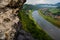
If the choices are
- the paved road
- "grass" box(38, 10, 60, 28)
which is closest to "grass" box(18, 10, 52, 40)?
the paved road

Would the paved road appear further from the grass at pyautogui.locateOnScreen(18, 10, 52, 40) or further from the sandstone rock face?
the sandstone rock face

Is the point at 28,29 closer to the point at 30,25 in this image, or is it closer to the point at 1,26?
the point at 30,25

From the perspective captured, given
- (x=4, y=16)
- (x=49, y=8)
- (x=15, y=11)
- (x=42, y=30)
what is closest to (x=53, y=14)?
(x=49, y=8)

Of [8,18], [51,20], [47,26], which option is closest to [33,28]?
[47,26]

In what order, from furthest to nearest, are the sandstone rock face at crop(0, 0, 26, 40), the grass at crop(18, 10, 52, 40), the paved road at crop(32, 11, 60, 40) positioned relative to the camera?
the paved road at crop(32, 11, 60, 40) < the grass at crop(18, 10, 52, 40) < the sandstone rock face at crop(0, 0, 26, 40)

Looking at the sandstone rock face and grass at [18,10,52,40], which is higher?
the sandstone rock face

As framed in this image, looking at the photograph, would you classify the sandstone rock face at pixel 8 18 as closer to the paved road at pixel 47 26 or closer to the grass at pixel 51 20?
the paved road at pixel 47 26
